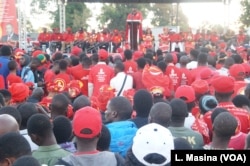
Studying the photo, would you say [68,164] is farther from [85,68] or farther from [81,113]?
[85,68]

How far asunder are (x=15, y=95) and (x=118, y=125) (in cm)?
209

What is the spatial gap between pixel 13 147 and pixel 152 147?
94 centimetres

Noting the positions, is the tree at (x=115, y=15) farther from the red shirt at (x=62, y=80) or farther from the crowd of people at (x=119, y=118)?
the red shirt at (x=62, y=80)

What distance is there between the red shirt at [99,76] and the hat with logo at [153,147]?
17.3ft

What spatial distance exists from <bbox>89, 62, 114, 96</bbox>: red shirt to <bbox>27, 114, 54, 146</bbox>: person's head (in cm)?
451

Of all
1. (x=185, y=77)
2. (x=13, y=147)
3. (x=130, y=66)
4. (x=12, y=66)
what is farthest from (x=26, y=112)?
(x=130, y=66)

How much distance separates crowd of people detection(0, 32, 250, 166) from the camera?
11.6 feet

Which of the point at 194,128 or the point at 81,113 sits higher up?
the point at 81,113

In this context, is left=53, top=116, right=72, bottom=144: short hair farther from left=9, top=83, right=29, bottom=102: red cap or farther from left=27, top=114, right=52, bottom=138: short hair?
left=9, top=83, right=29, bottom=102: red cap

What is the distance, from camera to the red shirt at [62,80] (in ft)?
24.7

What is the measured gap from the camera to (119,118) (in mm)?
5379

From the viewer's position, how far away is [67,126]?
4551mm

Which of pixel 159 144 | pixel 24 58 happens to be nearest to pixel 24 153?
pixel 159 144

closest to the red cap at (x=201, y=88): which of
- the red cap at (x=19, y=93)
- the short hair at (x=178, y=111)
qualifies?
the short hair at (x=178, y=111)
